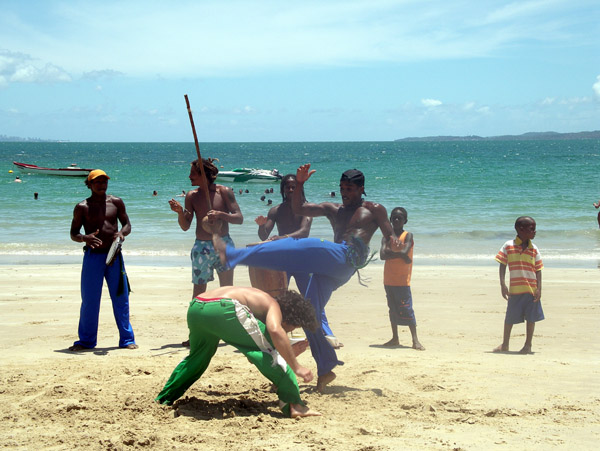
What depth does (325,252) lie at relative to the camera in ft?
16.1

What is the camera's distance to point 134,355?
639 centimetres

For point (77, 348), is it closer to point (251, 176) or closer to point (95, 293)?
point (95, 293)

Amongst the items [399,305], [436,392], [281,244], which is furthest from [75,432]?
[399,305]

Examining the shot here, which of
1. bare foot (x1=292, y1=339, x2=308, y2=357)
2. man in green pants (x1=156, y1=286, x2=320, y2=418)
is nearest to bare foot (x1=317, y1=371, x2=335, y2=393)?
bare foot (x1=292, y1=339, x2=308, y2=357)

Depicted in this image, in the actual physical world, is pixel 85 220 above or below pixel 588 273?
above

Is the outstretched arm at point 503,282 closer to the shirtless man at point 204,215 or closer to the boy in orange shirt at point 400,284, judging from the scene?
the boy in orange shirt at point 400,284

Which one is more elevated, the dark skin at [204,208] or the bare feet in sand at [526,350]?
the dark skin at [204,208]

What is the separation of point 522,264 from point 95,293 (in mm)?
4205

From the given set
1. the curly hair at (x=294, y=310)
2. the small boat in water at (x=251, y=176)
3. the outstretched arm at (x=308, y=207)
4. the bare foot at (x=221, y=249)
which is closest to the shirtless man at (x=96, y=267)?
the bare foot at (x=221, y=249)

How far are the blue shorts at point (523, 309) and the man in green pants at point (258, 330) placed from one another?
2806 mm

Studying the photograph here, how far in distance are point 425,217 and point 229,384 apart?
57.7 feet

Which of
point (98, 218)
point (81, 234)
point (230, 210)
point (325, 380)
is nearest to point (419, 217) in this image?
point (230, 210)

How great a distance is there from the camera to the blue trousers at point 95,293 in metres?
6.59

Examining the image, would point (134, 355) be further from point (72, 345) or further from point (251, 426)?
point (251, 426)
